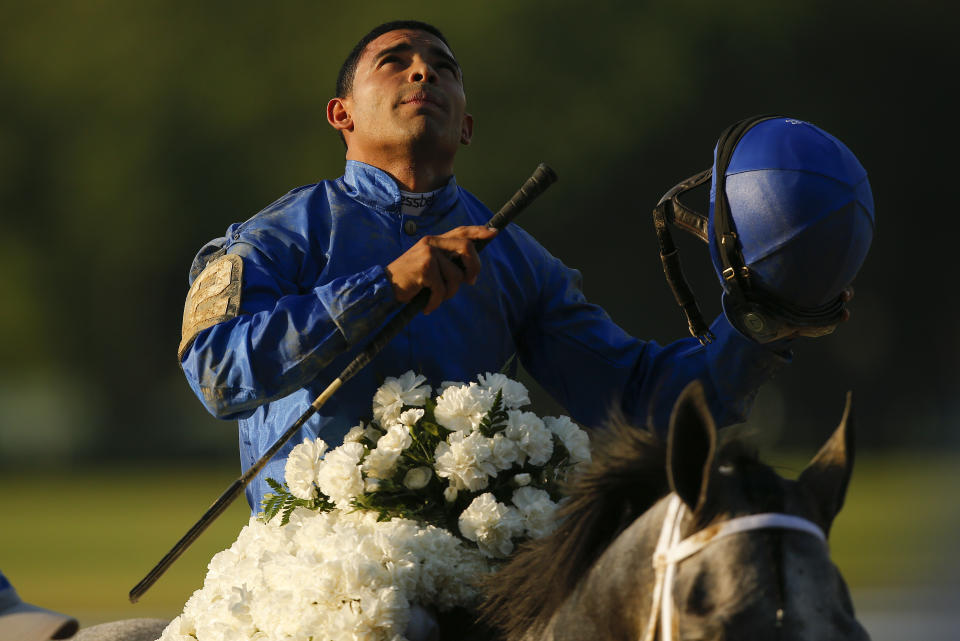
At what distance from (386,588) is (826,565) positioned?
1061 mm

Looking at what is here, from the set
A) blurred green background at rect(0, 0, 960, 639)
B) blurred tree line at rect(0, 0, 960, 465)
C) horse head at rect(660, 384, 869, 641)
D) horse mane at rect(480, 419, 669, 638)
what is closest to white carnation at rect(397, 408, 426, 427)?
horse mane at rect(480, 419, 669, 638)

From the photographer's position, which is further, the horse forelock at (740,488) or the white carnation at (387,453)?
the white carnation at (387,453)

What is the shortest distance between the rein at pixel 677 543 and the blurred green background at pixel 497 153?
681 inches

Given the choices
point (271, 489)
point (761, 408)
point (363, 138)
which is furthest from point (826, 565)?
point (363, 138)

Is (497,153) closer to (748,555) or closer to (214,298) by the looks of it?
(214,298)

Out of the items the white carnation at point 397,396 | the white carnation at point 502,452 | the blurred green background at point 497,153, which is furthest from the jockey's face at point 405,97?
the blurred green background at point 497,153

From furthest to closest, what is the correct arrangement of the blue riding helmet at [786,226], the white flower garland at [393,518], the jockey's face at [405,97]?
the jockey's face at [405,97] → the blue riding helmet at [786,226] → the white flower garland at [393,518]

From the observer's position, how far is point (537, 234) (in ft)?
65.0

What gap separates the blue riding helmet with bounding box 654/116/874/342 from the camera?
286 cm

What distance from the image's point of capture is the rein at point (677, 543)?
6.54 ft

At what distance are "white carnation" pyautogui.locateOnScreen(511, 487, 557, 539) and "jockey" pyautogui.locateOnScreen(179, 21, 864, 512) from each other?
0.47 meters

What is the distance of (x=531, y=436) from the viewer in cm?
310

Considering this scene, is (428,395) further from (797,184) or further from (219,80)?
(219,80)

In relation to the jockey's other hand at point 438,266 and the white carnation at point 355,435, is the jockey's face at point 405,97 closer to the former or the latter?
the jockey's other hand at point 438,266
